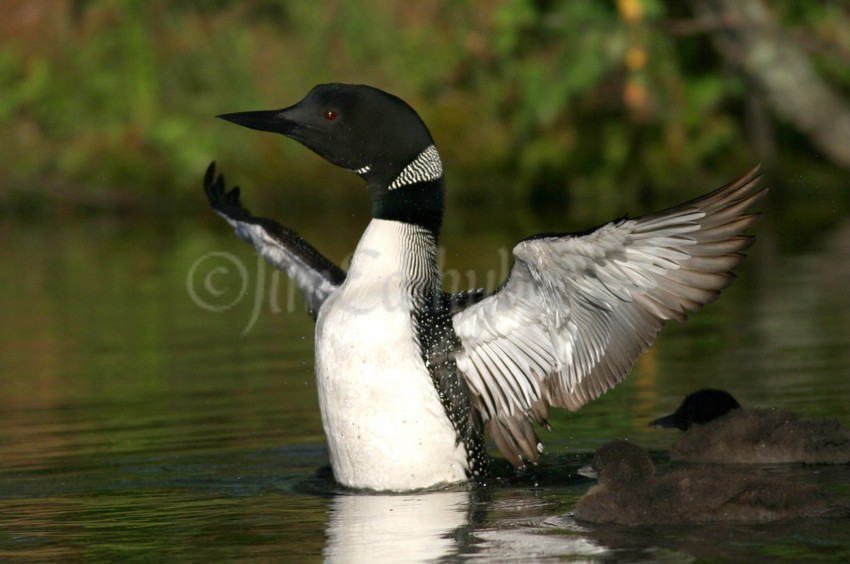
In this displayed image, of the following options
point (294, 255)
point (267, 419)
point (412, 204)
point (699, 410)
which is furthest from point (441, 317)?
point (267, 419)

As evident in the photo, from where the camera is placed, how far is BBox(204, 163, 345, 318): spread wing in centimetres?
765

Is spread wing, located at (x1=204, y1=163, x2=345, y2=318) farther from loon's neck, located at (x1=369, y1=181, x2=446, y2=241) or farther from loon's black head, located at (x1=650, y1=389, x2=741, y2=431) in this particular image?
loon's black head, located at (x1=650, y1=389, x2=741, y2=431)

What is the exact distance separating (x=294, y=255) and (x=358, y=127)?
110cm

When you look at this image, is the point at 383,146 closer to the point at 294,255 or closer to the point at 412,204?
the point at 412,204

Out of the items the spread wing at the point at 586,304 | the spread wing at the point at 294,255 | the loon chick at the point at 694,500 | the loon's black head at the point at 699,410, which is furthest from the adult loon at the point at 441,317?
the loon's black head at the point at 699,410

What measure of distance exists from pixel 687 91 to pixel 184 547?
17.2 meters

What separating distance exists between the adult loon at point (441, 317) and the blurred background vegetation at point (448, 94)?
13.0m

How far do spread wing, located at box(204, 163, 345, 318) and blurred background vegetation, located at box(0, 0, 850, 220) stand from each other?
39.4ft

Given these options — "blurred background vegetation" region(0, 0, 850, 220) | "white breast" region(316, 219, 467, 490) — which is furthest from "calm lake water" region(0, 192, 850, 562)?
"blurred background vegetation" region(0, 0, 850, 220)

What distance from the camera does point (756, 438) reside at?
7098 millimetres

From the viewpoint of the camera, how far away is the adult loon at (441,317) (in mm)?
6094

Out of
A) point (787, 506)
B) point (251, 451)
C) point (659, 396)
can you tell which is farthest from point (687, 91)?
point (787, 506)

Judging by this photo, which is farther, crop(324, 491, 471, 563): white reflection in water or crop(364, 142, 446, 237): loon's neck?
crop(364, 142, 446, 237): loon's neck

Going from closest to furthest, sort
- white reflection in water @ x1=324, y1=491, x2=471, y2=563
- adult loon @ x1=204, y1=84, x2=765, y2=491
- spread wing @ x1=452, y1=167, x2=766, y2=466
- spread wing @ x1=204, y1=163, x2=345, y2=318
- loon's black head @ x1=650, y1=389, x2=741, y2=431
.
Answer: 1. white reflection in water @ x1=324, y1=491, x2=471, y2=563
2. spread wing @ x1=452, y1=167, x2=766, y2=466
3. adult loon @ x1=204, y1=84, x2=765, y2=491
4. loon's black head @ x1=650, y1=389, x2=741, y2=431
5. spread wing @ x1=204, y1=163, x2=345, y2=318
